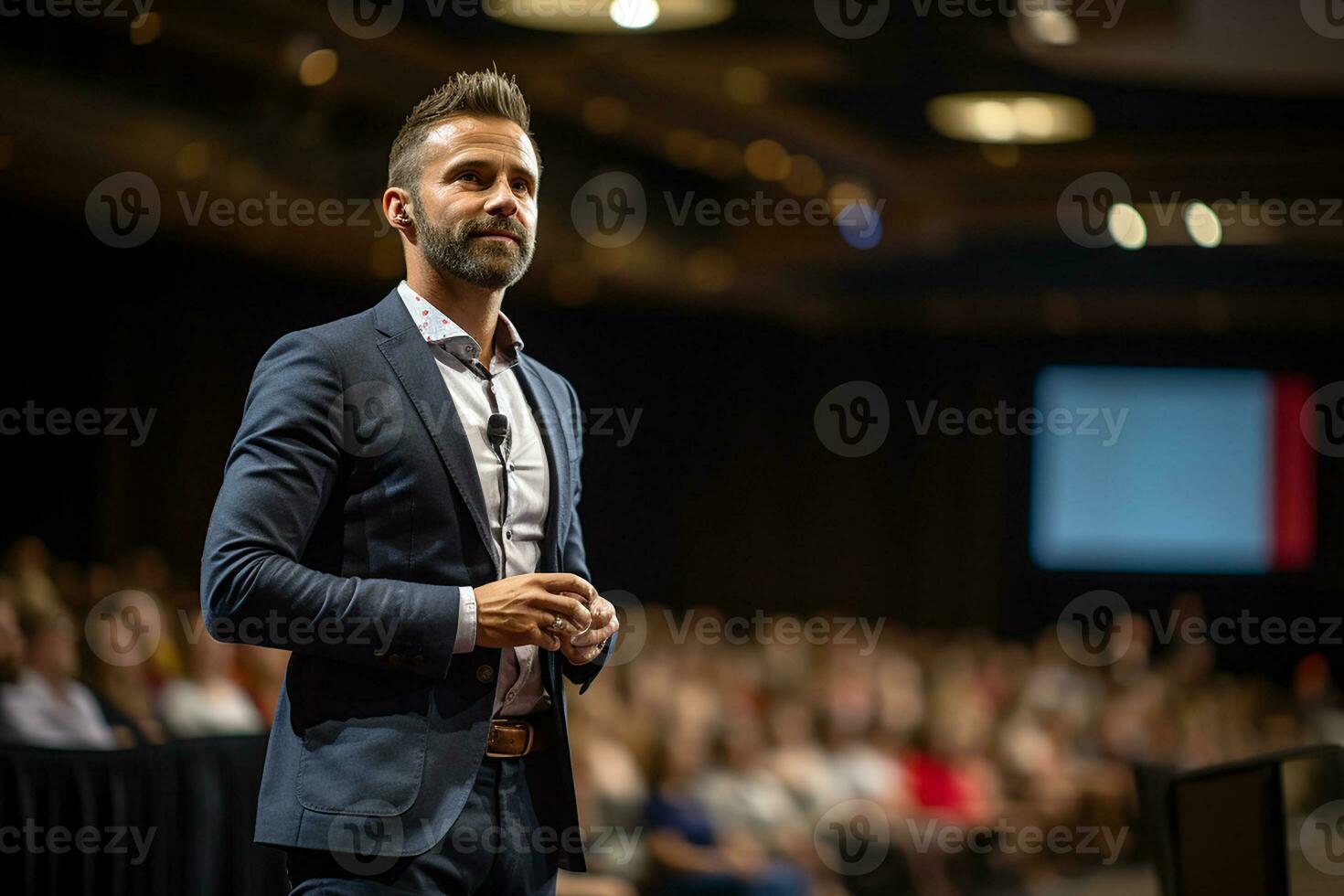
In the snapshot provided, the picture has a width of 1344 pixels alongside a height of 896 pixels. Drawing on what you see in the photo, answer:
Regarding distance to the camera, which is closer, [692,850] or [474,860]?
[474,860]

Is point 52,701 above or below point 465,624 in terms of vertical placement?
below

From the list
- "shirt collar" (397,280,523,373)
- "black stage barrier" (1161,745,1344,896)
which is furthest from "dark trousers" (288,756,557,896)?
"black stage barrier" (1161,745,1344,896)

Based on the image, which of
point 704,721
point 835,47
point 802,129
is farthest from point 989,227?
point 704,721

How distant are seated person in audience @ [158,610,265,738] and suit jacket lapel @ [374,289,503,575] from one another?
3.67 metres

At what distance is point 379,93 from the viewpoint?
6656 millimetres

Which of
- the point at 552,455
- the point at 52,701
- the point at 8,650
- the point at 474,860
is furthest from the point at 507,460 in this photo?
the point at 8,650

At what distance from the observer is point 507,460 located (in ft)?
5.14

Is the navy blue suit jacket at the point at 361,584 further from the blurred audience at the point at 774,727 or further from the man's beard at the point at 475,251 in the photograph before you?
the blurred audience at the point at 774,727

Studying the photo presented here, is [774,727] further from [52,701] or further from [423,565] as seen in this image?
[423,565]

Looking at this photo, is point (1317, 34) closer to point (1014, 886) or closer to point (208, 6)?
point (1014, 886)

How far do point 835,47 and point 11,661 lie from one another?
185 inches

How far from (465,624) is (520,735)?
18 cm

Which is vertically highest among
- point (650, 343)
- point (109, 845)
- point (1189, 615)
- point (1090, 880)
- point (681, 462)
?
point (650, 343)

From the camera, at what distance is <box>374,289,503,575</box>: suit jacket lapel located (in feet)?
4.92
